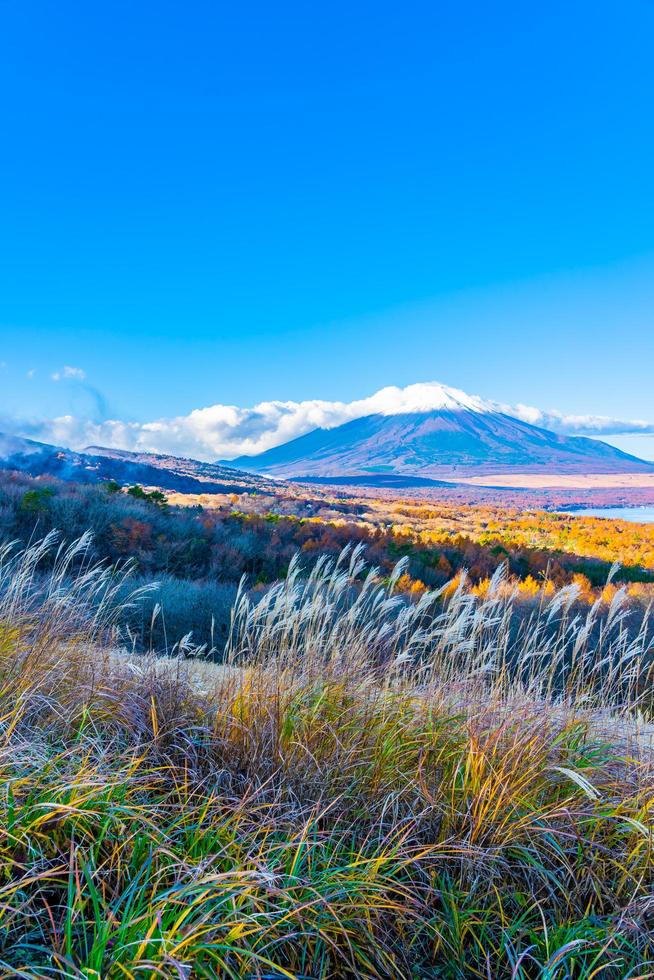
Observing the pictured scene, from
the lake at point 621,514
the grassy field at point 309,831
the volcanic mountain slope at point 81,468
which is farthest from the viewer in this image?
the lake at point 621,514

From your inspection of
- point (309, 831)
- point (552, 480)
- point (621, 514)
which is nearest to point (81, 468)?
point (309, 831)

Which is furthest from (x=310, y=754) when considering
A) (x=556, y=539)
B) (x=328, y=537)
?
(x=556, y=539)

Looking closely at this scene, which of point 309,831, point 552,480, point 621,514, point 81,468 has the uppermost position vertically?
point 552,480

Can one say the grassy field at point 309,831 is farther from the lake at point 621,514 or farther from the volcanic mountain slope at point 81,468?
the lake at point 621,514

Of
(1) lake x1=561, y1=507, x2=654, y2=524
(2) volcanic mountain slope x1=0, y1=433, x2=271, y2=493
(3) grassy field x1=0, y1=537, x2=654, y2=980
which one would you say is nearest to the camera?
(3) grassy field x1=0, y1=537, x2=654, y2=980

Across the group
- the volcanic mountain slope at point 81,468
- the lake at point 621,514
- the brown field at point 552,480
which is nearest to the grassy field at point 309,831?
the volcanic mountain slope at point 81,468

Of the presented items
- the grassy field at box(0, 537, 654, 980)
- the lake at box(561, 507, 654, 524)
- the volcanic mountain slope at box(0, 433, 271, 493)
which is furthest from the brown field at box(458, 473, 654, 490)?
the grassy field at box(0, 537, 654, 980)

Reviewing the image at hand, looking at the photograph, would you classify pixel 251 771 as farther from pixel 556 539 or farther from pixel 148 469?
pixel 148 469

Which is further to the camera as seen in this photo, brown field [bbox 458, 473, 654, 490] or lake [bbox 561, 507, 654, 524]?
brown field [bbox 458, 473, 654, 490]

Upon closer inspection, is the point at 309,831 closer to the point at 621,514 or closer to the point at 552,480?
the point at 621,514

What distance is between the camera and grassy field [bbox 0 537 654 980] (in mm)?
1857

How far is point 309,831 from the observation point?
2.47 metres

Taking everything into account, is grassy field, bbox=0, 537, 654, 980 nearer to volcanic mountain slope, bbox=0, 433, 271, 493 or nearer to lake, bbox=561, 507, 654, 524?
volcanic mountain slope, bbox=0, 433, 271, 493

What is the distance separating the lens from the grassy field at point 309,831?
1.86m
